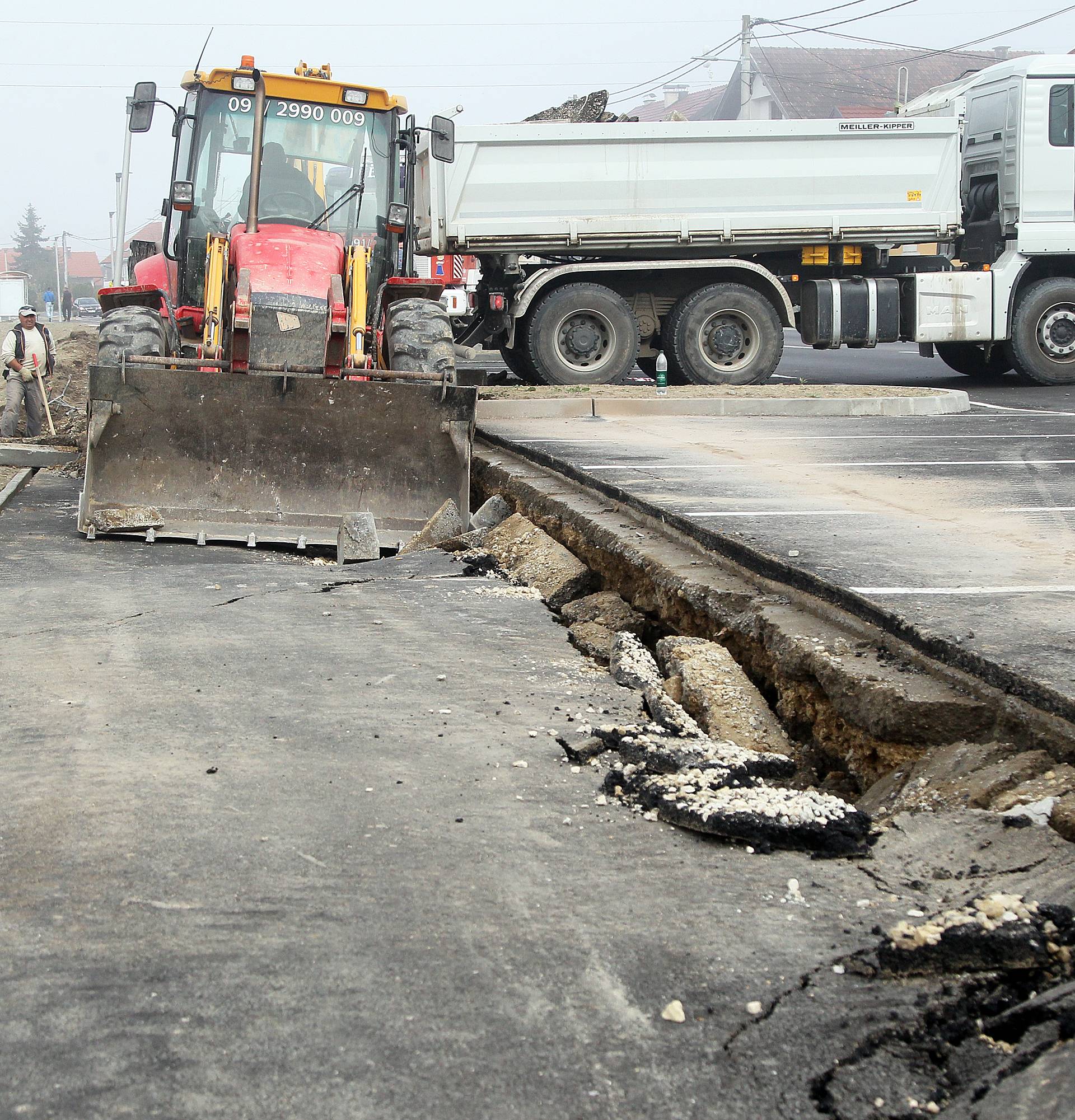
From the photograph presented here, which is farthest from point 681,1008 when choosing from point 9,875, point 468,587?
point 468,587

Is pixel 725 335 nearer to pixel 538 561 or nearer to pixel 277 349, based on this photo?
pixel 277 349

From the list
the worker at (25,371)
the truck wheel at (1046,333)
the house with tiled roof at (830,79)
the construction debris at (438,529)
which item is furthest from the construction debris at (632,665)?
the house with tiled roof at (830,79)

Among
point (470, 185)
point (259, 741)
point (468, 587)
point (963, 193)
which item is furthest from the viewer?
point (963, 193)

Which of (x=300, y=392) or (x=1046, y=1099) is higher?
(x=300, y=392)

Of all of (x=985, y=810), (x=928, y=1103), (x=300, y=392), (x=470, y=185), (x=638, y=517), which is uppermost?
(x=470, y=185)

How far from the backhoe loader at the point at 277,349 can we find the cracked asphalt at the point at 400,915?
11.9 ft

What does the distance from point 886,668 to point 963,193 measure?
14.1 m

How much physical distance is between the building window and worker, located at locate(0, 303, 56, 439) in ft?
39.7

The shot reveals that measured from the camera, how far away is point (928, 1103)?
2.39 m

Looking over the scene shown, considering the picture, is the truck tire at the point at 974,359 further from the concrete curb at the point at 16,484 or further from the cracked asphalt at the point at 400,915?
the cracked asphalt at the point at 400,915

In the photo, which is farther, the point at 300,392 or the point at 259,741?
the point at 300,392

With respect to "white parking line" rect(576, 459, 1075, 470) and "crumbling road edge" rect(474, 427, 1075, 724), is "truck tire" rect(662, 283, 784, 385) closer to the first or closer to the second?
"white parking line" rect(576, 459, 1075, 470)

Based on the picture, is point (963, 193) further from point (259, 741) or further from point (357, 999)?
point (357, 999)

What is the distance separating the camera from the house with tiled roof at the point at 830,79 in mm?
60344
